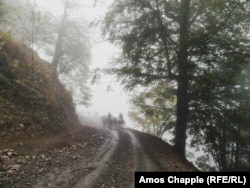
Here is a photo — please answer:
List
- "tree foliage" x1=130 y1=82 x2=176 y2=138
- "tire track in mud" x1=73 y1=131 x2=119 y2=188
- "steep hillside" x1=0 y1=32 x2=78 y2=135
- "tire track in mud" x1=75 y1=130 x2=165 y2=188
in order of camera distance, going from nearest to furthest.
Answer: "tire track in mud" x1=73 y1=131 x2=119 y2=188 < "tire track in mud" x1=75 y1=130 x2=165 y2=188 < "steep hillside" x1=0 y1=32 x2=78 y2=135 < "tree foliage" x1=130 y1=82 x2=176 y2=138

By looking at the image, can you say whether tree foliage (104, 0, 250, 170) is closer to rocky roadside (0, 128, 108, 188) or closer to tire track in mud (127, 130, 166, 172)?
Answer: tire track in mud (127, 130, 166, 172)

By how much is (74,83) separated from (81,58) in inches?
120

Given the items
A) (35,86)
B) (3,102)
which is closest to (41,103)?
(35,86)

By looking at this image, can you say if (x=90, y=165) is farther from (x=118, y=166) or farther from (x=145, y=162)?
(x=145, y=162)

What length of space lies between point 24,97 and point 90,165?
674cm

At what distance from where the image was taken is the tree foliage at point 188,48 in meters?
10.3

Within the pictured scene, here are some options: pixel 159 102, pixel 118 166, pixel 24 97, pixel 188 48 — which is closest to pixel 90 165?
pixel 118 166

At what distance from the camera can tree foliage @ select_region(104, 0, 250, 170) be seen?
33.8 feet

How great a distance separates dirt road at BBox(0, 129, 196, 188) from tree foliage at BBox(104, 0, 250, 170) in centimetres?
338

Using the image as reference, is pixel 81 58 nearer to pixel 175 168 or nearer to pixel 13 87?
pixel 13 87

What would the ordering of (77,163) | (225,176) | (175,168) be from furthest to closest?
(175,168) → (77,163) → (225,176)

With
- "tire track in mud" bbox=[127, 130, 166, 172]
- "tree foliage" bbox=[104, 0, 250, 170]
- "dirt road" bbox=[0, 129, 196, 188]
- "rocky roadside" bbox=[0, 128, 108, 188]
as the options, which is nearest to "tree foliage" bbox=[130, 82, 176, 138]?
"tree foliage" bbox=[104, 0, 250, 170]

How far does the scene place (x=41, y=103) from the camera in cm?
1443

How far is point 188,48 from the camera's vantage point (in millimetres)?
10438
